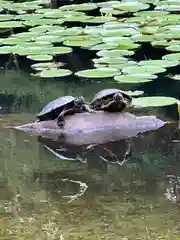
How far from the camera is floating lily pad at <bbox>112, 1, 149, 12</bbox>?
604 centimetres

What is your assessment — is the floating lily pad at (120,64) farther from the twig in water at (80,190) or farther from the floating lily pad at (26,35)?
the twig in water at (80,190)

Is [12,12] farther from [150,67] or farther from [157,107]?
[157,107]

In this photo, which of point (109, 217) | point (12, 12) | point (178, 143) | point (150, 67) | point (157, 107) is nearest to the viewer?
point (109, 217)

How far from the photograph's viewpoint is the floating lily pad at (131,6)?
6.04 meters

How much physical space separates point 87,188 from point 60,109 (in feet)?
2.81

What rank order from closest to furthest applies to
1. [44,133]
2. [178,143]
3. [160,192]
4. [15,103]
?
[160,192], [178,143], [44,133], [15,103]

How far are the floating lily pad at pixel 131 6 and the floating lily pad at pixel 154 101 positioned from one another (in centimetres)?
271

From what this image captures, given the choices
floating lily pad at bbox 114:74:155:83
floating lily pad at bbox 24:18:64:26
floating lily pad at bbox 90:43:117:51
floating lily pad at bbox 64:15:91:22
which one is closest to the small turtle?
floating lily pad at bbox 114:74:155:83

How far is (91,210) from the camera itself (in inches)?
86.6

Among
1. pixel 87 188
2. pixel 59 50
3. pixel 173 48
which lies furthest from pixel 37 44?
pixel 87 188

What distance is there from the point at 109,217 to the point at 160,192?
1.01 feet

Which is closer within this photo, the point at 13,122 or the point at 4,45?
the point at 13,122

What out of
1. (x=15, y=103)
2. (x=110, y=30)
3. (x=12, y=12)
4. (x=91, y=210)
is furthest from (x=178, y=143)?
(x=12, y=12)

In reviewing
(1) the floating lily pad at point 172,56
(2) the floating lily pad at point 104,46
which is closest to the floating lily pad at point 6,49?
(2) the floating lily pad at point 104,46
